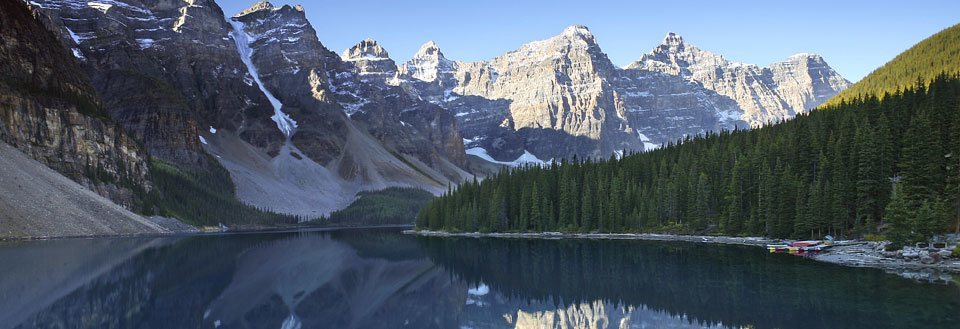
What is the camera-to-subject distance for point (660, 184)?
115 metres

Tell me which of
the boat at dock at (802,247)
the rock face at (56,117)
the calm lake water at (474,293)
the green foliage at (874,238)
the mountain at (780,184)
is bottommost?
the calm lake water at (474,293)

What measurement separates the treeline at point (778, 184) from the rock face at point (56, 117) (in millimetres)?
81837

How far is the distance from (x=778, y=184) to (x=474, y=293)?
56860mm

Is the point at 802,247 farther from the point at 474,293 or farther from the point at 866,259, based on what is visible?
the point at 474,293

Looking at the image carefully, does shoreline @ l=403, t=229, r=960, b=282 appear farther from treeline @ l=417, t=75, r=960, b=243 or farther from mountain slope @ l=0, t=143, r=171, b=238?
mountain slope @ l=0, t=143, r=171, b=238

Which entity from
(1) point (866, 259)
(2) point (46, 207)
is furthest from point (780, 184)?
(2) point (46, 207)

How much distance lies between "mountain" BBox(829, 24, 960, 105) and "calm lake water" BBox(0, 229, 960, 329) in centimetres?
7167

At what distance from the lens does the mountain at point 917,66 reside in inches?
4609

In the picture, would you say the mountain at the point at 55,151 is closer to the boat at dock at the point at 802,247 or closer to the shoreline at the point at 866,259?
the shoreline at the point at 866,259

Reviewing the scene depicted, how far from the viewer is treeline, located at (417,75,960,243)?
70.1m

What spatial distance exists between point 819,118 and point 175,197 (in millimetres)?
163506

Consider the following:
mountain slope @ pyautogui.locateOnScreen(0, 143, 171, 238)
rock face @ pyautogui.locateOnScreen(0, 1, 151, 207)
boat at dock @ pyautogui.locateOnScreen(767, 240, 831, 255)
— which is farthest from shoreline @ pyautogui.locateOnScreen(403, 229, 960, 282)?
rock face @ pyautogui.locateOnScreen(0, 1, 151, 207)

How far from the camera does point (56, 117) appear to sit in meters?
160

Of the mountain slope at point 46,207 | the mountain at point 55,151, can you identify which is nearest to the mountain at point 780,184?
the mountain slope at point 46,207
